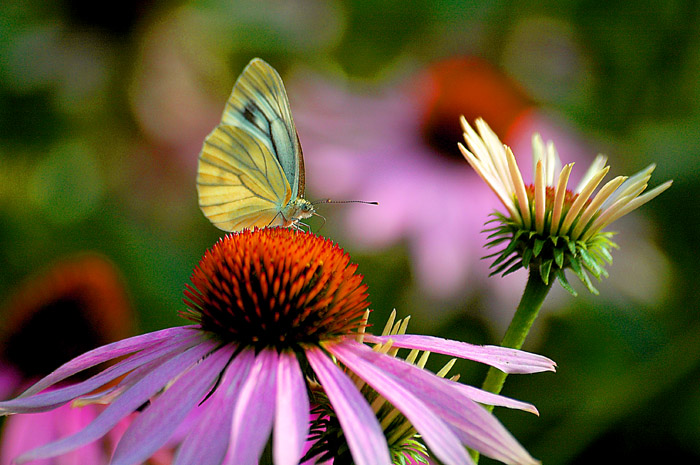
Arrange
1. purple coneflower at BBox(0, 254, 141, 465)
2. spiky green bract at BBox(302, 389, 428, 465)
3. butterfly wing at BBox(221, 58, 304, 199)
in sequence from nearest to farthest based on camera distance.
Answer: spiky green bract at BBox(302, 389, 428, 465) < butterfly wing at BBox(221, 58, 304, 199) < purple coneflower at BBox(0, 254, 141, 465)

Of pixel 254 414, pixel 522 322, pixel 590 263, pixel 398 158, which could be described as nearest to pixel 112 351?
pixel 254 414

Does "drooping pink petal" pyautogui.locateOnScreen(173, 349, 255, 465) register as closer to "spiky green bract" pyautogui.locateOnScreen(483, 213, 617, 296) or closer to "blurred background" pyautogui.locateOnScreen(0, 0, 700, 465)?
"spiky green bract" pyautogui.locateOnScreen(483, 213, 617, 296)

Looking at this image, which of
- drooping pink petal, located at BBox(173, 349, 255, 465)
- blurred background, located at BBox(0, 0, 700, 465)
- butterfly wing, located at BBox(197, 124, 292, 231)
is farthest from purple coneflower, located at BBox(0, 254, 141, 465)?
drooping pink petal, located at BBox(173, 349, 255, 465)

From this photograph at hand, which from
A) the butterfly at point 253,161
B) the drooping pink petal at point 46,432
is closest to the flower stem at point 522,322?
the butterfly at point 253,161

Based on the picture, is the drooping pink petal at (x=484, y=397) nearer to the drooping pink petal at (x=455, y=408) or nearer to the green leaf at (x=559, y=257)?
the drooping pink petal at (x=455, y=408)

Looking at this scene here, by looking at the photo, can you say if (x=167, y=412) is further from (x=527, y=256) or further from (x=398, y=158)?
(x=398, y=158)

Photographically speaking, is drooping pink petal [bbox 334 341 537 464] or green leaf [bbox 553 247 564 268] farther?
green leaf [bbox 553 247 564 268]

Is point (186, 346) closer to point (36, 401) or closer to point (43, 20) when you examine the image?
point (36, 401)

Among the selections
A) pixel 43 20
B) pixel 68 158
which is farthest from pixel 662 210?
pixel 43 20
